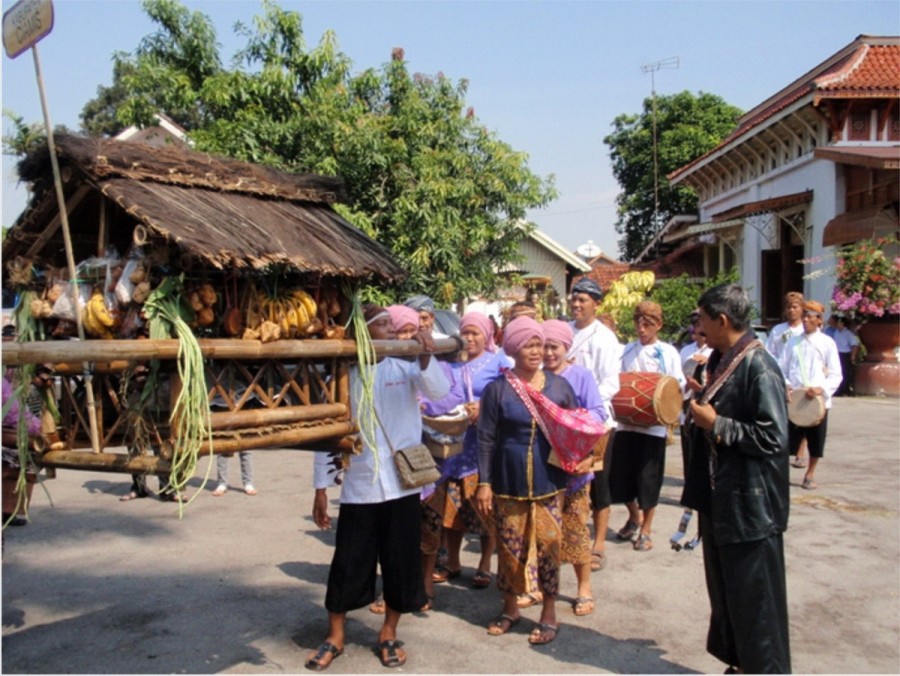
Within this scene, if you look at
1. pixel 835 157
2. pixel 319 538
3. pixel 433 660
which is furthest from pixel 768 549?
pixel 835 157

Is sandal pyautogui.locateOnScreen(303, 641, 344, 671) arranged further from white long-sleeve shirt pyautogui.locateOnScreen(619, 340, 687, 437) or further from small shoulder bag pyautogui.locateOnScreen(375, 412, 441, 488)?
white long-sleeve shirt pyautogui.locateOnScreen(619, 340, 687, 437)

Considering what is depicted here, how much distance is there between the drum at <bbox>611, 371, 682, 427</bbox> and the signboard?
466 cm

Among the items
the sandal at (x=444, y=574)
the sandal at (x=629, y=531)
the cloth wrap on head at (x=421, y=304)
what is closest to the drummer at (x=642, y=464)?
the sandal at (x=629, y=531)

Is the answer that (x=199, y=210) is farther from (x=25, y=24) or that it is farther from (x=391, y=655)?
(x=391, y=655)

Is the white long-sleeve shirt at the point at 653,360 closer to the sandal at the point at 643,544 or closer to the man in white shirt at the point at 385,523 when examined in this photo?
the sandal at the point at 643,544

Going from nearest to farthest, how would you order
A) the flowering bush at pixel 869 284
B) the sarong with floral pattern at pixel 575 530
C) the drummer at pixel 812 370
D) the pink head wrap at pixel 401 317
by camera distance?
the pink head wrap at pixel 401 317 → the sarong with floral pattern at pixel 575 530 → the drummer at pixel 812 370 → the flowering bush at pixel 869 284

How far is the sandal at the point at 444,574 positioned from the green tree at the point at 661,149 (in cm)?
→ 3123

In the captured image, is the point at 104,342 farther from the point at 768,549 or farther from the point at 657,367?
the point at 657,367

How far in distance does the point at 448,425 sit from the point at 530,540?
2.81ft

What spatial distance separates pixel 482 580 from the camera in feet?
20.2

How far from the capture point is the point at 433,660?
4910 mm

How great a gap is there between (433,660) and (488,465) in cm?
110

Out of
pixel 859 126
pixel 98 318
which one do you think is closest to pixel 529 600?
pixel 98 318

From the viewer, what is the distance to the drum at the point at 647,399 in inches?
259
